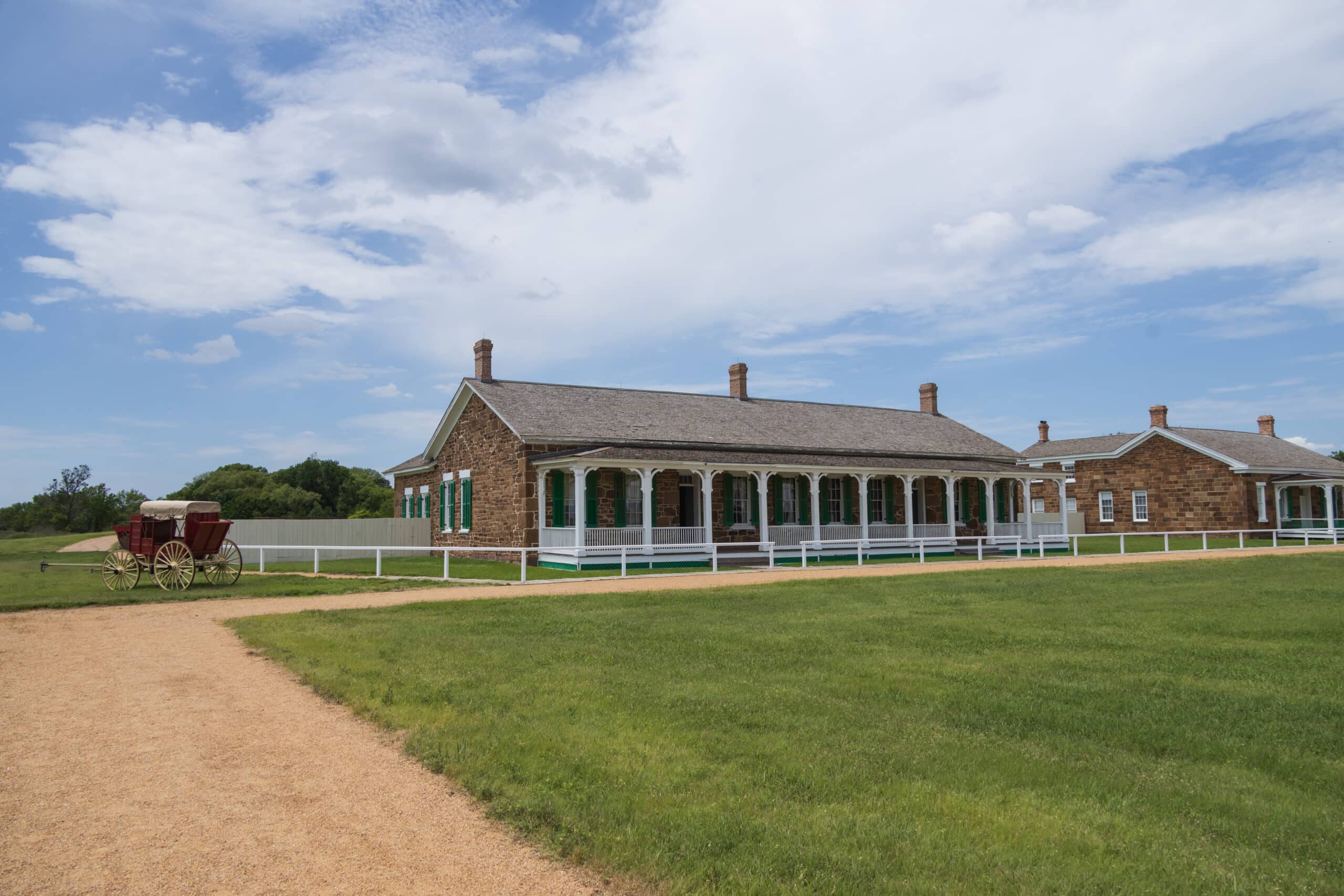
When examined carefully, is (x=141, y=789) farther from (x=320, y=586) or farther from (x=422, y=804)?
(x=320, y=586)

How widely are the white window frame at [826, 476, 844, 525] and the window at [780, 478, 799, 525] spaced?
6.34 ft

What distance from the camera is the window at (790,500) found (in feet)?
91.2

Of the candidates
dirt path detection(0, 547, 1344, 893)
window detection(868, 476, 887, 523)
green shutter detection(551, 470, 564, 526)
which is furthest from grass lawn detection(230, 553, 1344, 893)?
window detection(868, 476, 887, 523)

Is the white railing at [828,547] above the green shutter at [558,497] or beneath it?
beneath

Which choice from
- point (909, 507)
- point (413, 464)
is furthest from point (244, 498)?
point (909, 507)

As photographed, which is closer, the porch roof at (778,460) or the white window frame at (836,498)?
the porch roof at (778,460)

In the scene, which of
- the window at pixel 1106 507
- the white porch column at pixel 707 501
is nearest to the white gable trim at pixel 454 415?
the white porch column at pixel 707 501

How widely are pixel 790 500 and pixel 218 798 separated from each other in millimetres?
23699

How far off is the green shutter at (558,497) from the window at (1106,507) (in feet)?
89.3

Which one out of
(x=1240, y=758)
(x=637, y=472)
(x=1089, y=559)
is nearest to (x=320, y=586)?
(x=637, y=472)

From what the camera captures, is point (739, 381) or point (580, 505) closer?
point (580, 505)

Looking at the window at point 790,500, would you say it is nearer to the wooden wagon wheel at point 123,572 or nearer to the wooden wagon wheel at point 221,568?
the wooden wagon wheel at point 221,568

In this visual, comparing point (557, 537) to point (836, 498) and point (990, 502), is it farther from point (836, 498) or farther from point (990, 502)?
point (990, 502)

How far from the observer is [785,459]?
2694 cm
